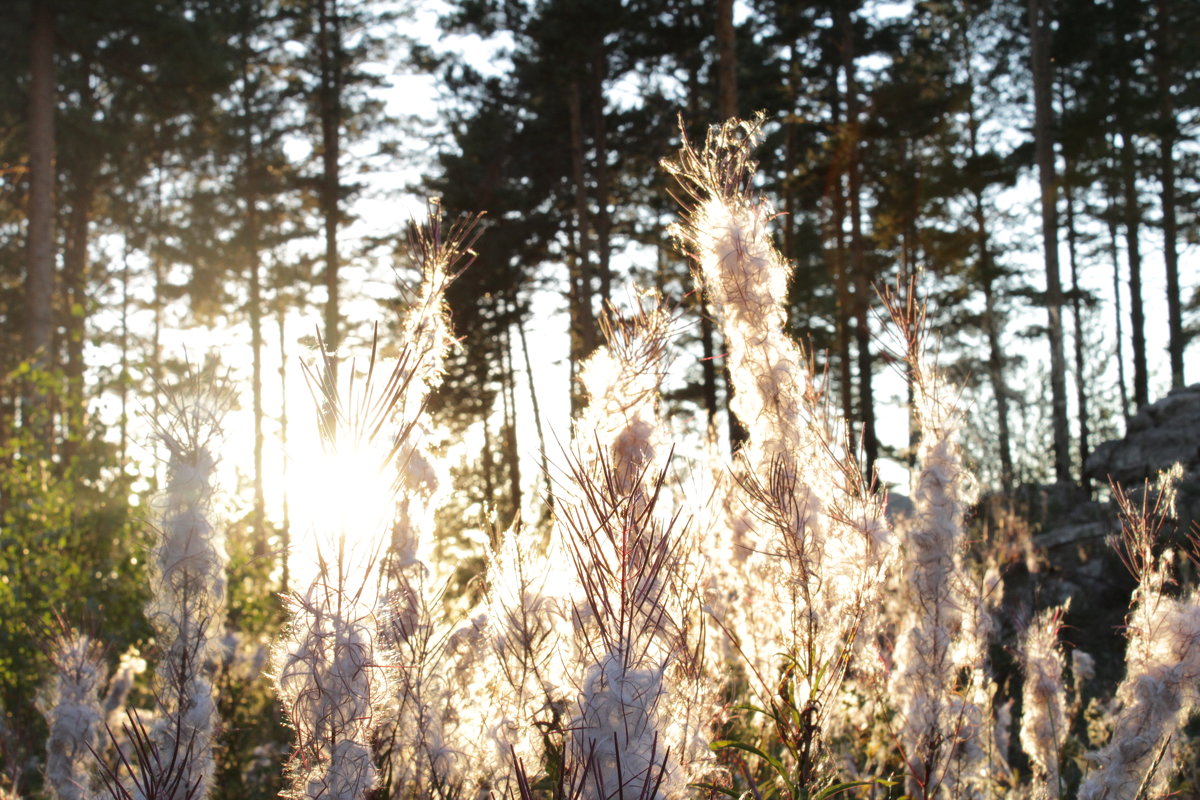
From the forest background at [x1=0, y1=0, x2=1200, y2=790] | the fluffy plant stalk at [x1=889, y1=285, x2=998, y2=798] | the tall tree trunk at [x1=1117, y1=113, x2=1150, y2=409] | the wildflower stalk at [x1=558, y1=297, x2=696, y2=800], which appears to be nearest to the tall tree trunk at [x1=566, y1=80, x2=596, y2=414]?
the forest background at [x1=0, y1=0, x2=1200, y2=790]

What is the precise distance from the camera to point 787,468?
6.95 feet

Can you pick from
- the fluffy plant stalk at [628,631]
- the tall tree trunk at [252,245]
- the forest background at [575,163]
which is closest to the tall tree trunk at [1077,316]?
the forest background at [575,163]

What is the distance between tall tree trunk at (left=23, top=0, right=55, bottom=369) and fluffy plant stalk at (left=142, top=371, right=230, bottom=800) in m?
10.6

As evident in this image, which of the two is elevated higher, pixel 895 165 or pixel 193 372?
pixel 895 165

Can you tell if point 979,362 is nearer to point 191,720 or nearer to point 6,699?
point 6,699

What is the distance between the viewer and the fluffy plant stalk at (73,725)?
2.53 m

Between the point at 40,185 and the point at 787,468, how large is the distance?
42.5 feet

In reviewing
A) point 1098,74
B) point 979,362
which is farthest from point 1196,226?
point 979,362

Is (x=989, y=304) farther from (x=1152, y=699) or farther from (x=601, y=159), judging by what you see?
(x=1152, y=699)

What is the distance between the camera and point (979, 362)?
82.0 ft

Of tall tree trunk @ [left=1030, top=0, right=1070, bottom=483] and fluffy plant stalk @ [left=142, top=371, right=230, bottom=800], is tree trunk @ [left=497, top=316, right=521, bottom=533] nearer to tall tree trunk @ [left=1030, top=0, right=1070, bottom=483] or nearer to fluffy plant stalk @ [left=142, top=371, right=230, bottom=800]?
tall tree trunk @ [left=1030, top=0, right=1070, bottom=483]

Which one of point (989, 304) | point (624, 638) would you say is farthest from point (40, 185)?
point (989, 304)

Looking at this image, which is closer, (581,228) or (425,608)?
(425,608)

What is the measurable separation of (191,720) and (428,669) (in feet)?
1.88
